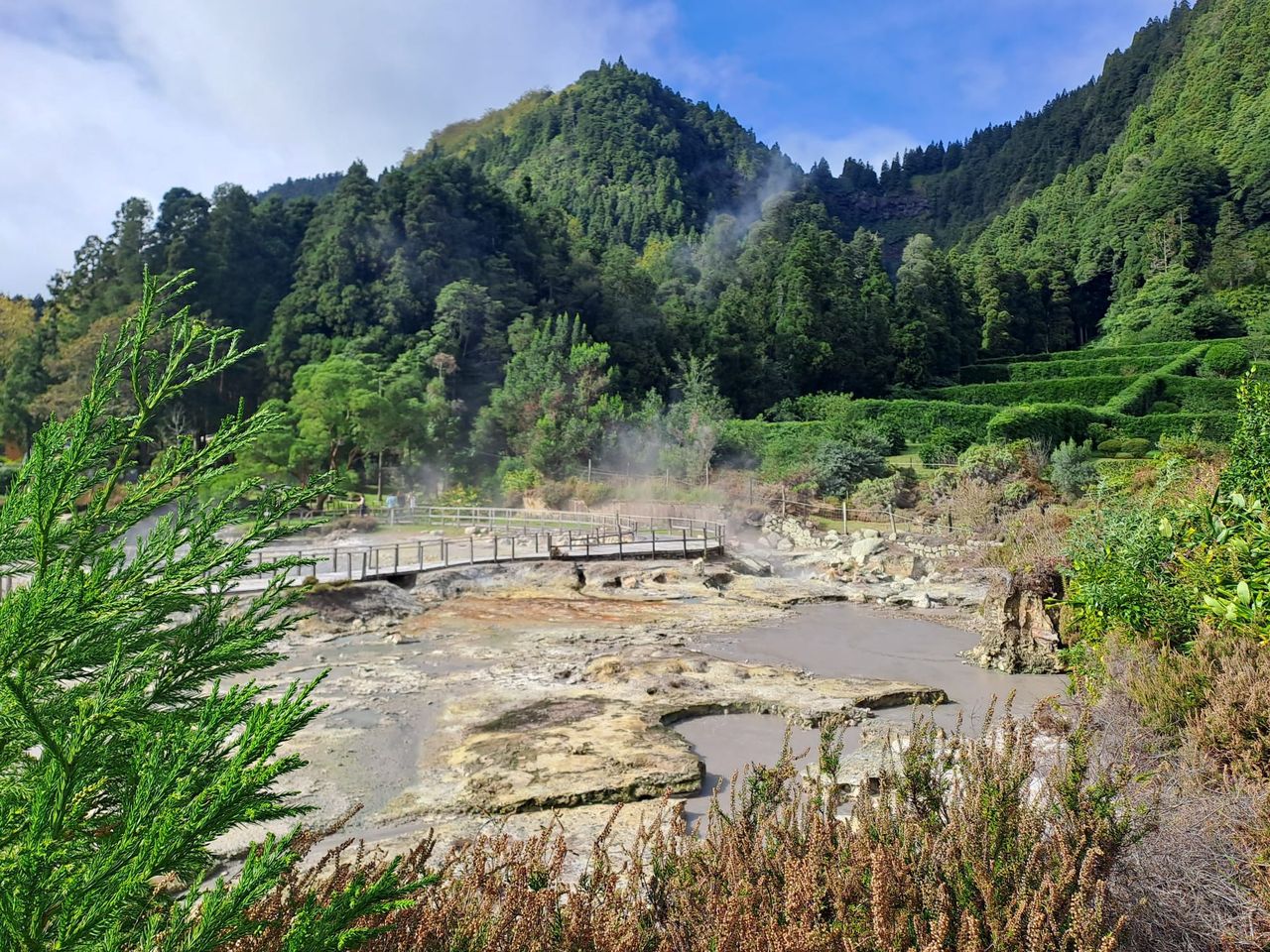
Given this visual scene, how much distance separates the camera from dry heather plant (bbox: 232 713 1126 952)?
7.93 ft

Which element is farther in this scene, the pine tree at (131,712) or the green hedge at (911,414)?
the green hedge at (911,414)

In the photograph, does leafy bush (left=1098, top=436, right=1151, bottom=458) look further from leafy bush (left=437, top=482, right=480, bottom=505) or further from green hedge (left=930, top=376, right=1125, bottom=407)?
leafy bush (left=437, top=482, right=480, bottom=505)

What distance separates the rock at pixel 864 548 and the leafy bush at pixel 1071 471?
6.68 m

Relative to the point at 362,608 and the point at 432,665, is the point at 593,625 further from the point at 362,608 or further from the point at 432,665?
the point at 362,608

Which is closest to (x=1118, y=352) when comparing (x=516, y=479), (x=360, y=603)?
(x=516, y=479)

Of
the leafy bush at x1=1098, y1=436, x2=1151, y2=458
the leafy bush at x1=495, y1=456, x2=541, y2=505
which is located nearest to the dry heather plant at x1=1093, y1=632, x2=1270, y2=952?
the leafy bush at x1=1098, y1=436, x2=1151, y2=458

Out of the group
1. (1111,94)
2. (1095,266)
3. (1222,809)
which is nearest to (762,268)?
(1095,266)

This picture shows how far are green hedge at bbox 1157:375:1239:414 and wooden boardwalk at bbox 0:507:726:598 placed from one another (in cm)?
2377

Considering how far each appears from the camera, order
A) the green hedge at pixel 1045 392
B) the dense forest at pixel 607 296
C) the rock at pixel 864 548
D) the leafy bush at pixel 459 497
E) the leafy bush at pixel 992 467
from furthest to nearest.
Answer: the green hedge at pixel 1045 392, the dense forest at pixel 607 296, the leafy bush at pixel 459 497, the leafy bush at pixel 992 467, the rock at pixel 864 548

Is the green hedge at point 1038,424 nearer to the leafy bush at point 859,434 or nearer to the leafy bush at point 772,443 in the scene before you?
the leafy bush at point 859,434

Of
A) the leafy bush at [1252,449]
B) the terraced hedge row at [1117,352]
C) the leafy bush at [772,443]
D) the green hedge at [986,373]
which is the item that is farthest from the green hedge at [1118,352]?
the leafy bush at [1252,449]

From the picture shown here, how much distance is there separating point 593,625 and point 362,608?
5.19m

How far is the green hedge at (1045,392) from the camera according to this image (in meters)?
39.2

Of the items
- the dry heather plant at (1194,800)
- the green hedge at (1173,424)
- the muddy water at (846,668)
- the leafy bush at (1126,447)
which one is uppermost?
the green hedge at (1173,424)
